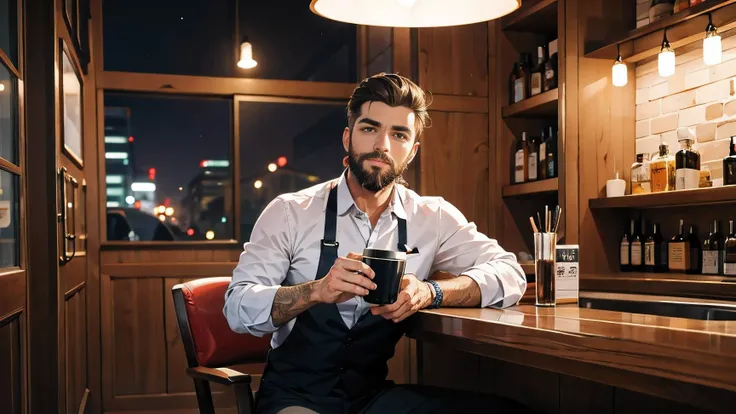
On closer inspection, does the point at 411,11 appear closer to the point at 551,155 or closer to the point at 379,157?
the point at 379,157

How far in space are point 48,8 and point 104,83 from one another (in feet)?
6.26

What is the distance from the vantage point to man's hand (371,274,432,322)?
1.66 meters

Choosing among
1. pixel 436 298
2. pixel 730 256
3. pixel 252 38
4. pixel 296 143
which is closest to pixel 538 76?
pixel 730 256

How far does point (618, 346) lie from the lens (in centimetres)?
117

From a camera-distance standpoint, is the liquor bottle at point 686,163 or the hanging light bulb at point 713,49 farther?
the liquor bottle at point 686,163

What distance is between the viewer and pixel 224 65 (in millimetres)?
4684

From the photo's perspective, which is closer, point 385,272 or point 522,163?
point 385,272

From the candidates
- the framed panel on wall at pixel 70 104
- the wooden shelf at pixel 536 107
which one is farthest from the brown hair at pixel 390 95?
the wooden shelf at pixel 536 107

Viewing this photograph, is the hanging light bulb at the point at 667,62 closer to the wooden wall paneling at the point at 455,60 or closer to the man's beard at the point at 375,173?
the wooden wall paneling at the point at 455,60

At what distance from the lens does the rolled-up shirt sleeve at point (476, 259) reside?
189 cm

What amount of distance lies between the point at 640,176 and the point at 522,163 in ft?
2.68

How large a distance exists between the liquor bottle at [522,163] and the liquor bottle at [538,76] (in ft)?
0.88

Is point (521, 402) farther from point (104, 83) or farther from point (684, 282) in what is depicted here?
point (104, 83)

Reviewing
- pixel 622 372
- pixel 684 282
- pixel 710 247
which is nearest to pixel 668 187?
pixel 710 247
